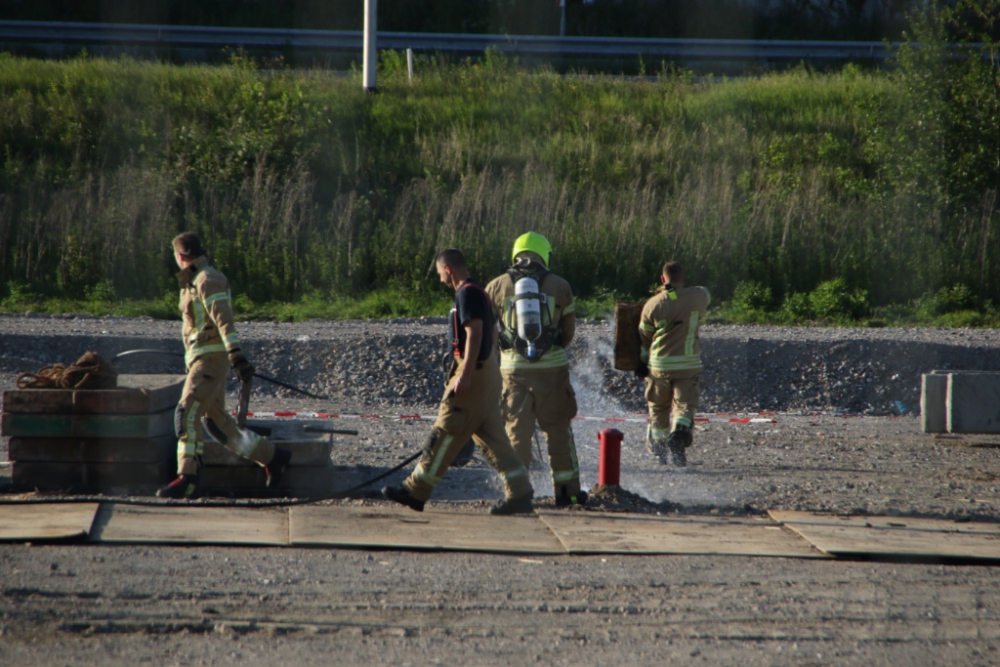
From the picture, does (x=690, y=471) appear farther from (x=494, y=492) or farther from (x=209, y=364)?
(x=209, y=364)

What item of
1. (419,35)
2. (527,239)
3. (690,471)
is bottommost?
(690,471)

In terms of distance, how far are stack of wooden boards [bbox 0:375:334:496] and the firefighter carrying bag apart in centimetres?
12

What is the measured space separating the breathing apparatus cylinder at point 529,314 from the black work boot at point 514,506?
96 cm

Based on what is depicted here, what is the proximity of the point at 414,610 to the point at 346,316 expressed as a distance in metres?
12.1

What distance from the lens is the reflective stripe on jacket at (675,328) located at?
344 inches

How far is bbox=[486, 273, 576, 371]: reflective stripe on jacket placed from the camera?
6840mm

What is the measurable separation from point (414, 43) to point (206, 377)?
20162mm

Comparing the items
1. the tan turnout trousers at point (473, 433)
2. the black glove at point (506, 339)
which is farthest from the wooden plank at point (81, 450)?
the black glove at point (506, 339)

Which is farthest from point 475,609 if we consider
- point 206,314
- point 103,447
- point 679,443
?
point 679,443

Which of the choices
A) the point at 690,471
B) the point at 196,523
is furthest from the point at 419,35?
the point at 196,523

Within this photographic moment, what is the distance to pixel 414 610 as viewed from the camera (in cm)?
465

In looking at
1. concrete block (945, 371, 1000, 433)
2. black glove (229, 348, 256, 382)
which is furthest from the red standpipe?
concrete block (945, 371, 1000, 433)

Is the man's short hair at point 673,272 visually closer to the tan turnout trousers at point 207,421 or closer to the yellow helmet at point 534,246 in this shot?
the yellow helmet at point 534,246

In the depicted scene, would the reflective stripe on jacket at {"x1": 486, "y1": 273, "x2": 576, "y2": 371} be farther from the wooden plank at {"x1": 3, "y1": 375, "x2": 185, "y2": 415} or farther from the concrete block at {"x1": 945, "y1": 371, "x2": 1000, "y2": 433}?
the concrete block at {"x1": 945, "y1": 371, "x2": 1000, "y2": 433}
